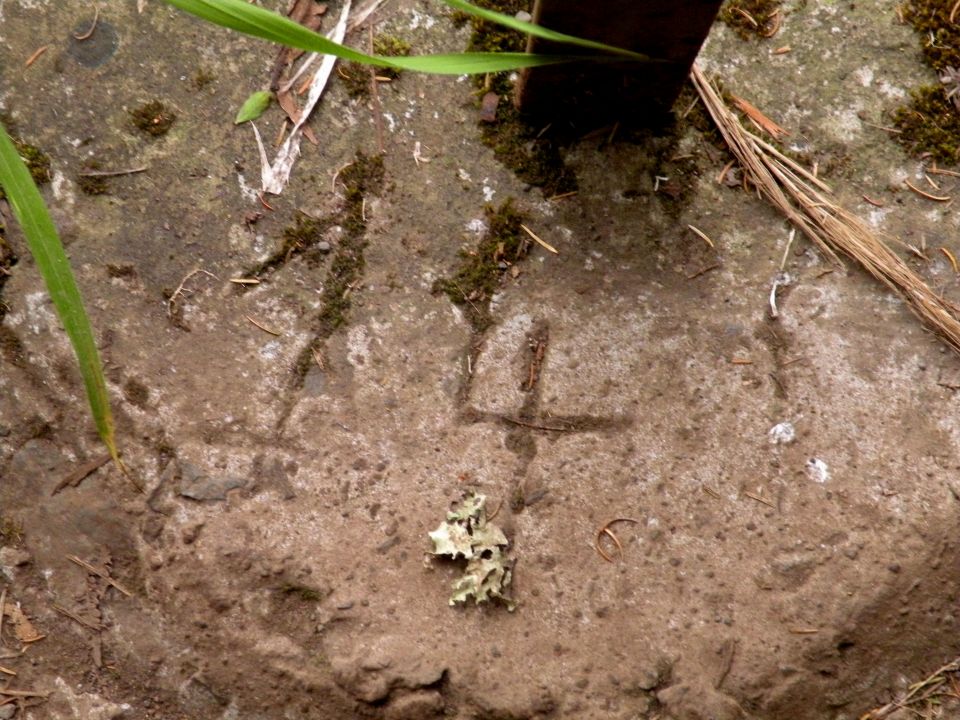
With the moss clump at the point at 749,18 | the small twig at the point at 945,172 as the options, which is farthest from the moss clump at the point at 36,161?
the small twig at the point at 945,172

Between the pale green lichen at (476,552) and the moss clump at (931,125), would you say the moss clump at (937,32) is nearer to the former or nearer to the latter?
the moss clump at (931,125)

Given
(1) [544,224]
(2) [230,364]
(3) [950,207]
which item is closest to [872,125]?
(3) [950,207]

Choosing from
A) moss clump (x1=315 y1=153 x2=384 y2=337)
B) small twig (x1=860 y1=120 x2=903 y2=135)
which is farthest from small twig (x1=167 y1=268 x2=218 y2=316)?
small twig (x1=860 y1=120 x2=903 y2=135)

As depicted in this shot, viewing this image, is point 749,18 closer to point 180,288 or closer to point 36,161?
point 180,288

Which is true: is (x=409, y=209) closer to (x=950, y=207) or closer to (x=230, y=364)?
(x=230, y=364)

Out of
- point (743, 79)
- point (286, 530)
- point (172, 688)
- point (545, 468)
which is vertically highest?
point (743, 79)

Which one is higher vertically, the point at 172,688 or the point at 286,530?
the point at 286,530
